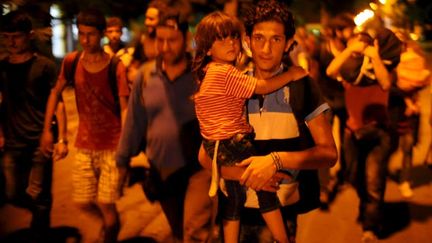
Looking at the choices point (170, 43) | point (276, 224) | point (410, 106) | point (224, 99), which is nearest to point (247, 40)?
point (224, 99)

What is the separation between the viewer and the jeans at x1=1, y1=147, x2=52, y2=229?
4.89 m

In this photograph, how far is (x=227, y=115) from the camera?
2.83m

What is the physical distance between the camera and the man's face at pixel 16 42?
182 inches

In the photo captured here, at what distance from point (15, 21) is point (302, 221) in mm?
3481

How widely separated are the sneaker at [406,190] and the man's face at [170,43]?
168 inches

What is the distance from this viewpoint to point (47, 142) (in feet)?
15.5

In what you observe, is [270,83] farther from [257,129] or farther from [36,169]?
[36,169]

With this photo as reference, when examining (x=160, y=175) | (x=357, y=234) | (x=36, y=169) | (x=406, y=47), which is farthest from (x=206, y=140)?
(x=406, y=47)

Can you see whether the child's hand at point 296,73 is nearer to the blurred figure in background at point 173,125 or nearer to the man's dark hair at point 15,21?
the blurred figure in background at point 173,125

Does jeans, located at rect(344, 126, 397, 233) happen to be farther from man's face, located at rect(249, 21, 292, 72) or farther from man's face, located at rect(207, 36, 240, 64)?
man's face, located at rect(249, 21, 292, 72)

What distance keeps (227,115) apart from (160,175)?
1294mm

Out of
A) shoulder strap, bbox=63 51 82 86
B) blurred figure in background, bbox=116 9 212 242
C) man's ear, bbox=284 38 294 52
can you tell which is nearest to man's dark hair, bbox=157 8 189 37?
blurred figure in background, bbox=116 9 212 242

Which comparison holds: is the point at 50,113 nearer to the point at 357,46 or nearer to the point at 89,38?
the point at 89,38

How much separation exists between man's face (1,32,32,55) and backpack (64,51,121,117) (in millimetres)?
415
